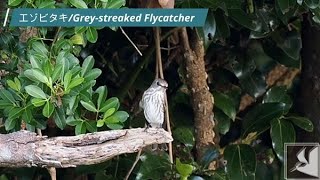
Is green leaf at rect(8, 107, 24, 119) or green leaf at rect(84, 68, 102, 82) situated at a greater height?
green leaf at rect(84, 68, 102, 82)

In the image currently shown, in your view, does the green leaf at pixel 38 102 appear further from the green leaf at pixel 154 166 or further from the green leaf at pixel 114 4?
the green leaf at pixel 154 166

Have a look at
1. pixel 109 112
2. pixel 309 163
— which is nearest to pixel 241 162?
pixel 309 163

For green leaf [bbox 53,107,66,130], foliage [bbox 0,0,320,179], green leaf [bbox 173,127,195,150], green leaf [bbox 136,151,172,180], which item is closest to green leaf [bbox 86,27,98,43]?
foliage [bbox 0,0,320,179]

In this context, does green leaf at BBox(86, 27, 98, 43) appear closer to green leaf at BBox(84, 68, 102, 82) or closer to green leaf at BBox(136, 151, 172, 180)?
green leaf at BBox(84, 68, 102, 82)

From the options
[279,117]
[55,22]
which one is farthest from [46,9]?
[279,117]

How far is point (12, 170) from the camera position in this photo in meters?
1.22

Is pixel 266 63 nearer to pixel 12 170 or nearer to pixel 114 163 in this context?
pixel 114 163

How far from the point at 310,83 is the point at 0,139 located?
784 millimetres

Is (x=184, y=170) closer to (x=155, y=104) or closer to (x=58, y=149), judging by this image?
(x=155, y=104)

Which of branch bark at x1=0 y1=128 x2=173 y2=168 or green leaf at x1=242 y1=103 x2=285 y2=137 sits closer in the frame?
branch bark at x1=0 y1=128 x2=173 y2=168

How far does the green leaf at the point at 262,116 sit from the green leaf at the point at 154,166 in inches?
8.9

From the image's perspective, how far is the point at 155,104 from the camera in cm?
99

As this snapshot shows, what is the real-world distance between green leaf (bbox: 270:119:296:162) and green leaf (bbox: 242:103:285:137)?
0.05ft

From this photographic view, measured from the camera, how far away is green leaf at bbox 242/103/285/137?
1214 mm
